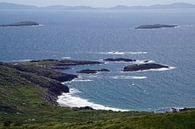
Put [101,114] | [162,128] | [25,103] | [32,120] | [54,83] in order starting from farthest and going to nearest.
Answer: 1. [54,83]
2. [25,103]
3. [101,114]
4. [32,120]
5. [162,128]

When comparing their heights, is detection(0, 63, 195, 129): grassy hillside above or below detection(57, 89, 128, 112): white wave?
above

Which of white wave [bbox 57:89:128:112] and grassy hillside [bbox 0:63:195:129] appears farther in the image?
white wave [bbox 57:89:128:112]

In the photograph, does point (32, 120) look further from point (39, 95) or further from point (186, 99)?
point (186, 99)

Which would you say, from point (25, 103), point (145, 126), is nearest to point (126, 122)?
point (145, 126)

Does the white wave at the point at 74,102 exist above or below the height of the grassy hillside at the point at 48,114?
below

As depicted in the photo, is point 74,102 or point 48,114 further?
point 74,102

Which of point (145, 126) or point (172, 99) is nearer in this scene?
point (145, 126)

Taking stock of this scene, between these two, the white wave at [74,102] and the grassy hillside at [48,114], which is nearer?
the grassy hillside at [48,114]

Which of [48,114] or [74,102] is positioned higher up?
[48,114]
